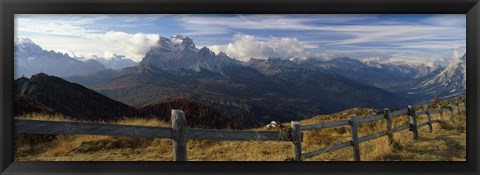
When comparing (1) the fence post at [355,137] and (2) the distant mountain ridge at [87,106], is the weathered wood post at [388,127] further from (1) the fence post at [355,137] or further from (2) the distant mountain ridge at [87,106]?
(2) the distant mountain ridge at [87,106]

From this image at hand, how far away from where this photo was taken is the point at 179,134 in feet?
14.8

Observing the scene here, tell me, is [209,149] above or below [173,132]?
below

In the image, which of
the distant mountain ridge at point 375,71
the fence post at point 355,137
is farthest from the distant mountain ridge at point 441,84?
the fence post at point 355,137

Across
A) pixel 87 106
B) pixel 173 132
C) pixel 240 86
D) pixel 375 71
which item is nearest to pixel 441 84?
pixel 375 71

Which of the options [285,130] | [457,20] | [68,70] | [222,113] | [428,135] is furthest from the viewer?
[428,135]

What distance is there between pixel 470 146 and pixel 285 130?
1.99 metres

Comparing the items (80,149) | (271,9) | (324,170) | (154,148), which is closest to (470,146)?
(324,170)

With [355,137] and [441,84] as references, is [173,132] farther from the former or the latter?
[441,84]

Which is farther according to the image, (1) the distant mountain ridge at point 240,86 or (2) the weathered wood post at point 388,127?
(1) the distant mountain ridge at point 240,86

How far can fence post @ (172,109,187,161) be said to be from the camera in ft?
14.8

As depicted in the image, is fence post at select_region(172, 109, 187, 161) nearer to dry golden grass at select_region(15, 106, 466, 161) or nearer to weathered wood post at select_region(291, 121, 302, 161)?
weathered wood post at select_region(291, 121, 302, 161)

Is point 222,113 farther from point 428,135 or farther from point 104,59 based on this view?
point 428,135

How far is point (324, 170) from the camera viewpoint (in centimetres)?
463

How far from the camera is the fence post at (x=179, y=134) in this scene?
4496 millimetres
